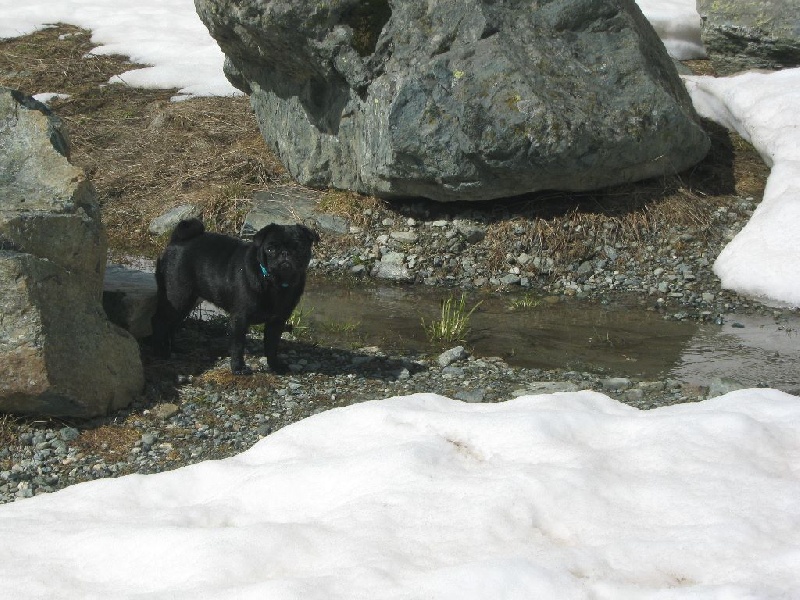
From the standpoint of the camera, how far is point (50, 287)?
6.31 metres

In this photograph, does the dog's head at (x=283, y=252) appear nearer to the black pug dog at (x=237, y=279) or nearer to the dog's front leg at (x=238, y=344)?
the black pug dog at (x=237, y=279)

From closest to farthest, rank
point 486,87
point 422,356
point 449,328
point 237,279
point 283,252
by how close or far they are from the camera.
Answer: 1. point 283,252
2. point 237,279
3. point 422,356
4. point 449,328
5. point 486,87

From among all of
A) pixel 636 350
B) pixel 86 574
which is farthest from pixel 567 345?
pixel 86 574

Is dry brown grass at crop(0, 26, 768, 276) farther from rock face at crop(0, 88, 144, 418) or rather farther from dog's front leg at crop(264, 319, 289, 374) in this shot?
rock face at crop(0, 88, 144, 418)

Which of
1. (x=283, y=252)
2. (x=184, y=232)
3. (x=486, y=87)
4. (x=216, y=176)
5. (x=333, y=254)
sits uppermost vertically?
(x=486, y=87)

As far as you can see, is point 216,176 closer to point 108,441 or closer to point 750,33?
point 108,441

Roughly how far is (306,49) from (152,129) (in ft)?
15.4

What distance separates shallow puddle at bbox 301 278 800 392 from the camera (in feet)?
26.1

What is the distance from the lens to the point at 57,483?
5789 millimetres

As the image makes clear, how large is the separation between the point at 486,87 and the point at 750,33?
19.4 ft

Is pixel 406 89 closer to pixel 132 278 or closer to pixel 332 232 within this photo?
pixel 332 232

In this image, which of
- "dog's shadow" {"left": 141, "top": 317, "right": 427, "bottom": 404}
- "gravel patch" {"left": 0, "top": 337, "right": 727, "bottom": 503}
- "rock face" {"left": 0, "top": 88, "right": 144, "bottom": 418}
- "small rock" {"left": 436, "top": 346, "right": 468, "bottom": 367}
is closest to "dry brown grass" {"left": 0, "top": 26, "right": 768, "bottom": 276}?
"small rock" {"left": 436, "top": 346, "right": 468, "bottom": 367}

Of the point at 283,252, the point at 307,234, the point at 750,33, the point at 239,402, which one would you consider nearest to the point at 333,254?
the point at 307,234

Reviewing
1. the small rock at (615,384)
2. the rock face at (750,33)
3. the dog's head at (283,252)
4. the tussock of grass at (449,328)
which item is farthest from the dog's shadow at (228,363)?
the rock face at (750,33)
